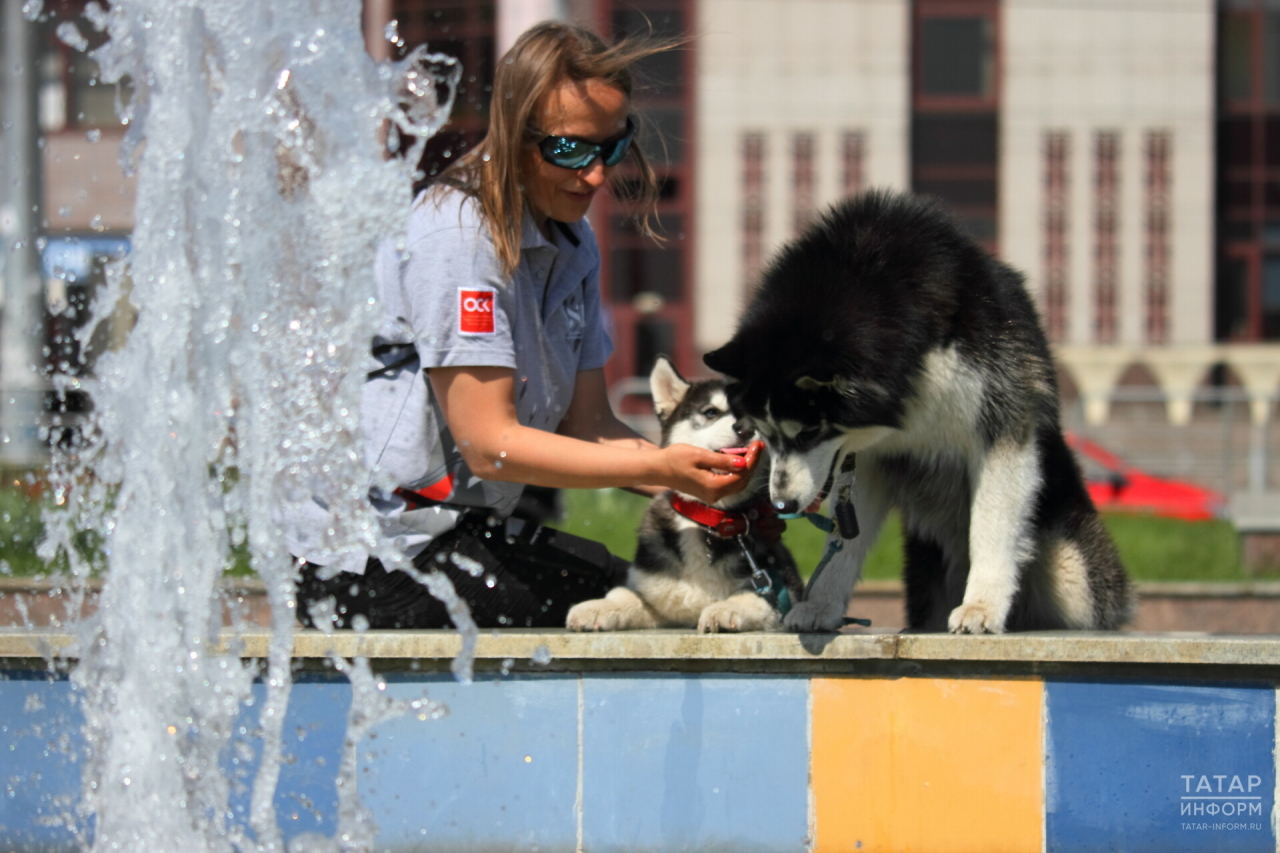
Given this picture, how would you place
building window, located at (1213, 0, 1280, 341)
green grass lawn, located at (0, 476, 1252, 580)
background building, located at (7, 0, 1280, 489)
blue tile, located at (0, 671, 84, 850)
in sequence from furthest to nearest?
building window, located at (1213, 0, 1280, 341)
background building, located at (7, 0, 1280, 489)
green grass lawn, located at (0, 476, 1252, 580)
blue tile, located at (0, 671, 84, 850)

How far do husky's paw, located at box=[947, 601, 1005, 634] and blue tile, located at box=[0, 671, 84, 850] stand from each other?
2302mm

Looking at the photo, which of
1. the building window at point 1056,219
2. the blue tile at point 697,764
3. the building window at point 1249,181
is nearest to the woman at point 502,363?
the blue tile at point 697,764

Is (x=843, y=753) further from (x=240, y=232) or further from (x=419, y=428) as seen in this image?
(x=240, y=232)

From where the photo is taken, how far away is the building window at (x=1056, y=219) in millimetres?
22422

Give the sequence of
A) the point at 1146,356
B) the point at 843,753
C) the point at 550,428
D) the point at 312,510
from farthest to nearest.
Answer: the point at 1146,356, the point at 550,428, the point at 312,510, the point at 843,753

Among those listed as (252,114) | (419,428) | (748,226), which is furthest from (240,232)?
(748,226)

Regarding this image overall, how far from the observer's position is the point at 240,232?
344 centimetres

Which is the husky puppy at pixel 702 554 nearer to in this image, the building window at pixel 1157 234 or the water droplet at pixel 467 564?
the water droplet at pixel 467 564

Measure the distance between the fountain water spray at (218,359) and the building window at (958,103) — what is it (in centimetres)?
2039

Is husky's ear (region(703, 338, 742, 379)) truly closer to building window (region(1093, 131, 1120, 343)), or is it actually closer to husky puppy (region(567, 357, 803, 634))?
husky puppy (region(567, 357, 803, 634))

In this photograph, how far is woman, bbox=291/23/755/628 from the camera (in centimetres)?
329

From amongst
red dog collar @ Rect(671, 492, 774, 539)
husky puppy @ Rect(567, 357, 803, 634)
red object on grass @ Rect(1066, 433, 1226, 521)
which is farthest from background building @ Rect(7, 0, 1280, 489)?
red dog collar @ Rect(671, 492, 774, 539)

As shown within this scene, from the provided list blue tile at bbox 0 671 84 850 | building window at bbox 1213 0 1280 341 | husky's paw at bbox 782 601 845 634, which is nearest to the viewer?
blue tile at bbox 0 671 84 850

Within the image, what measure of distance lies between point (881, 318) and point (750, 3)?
20674 millimetres
